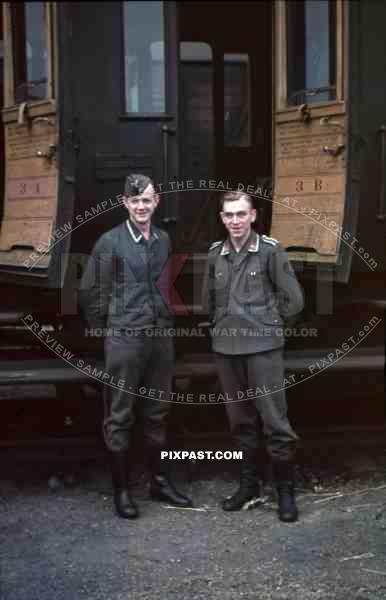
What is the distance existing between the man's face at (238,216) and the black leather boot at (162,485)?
4.03 feet

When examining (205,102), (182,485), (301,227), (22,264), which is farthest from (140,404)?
(205,102)

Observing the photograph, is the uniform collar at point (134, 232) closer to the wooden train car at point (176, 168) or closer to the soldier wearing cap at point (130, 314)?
the soldier wearing cap at point (130, 314)

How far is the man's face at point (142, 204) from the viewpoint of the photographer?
4.44 m

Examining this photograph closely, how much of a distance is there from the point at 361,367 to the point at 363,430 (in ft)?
1.91

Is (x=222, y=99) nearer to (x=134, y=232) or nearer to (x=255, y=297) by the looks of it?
(x=134, y=232)

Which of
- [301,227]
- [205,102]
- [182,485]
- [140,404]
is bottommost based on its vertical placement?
[182,485]

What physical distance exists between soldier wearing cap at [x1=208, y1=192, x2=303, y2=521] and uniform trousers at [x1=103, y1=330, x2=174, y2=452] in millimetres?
295

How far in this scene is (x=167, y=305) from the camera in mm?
4664

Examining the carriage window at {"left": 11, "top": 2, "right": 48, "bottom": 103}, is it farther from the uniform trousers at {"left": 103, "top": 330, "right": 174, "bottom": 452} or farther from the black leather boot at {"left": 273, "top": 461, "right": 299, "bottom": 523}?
the black leather boot at {"left": 273, "top": 461, "right": 299, "bottom": 523}

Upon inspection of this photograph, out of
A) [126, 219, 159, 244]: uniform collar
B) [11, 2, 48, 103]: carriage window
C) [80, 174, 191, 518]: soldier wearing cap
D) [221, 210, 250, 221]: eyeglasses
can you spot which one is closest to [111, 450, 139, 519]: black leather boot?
[80, 174, 191, 518]: soldier wearing cap

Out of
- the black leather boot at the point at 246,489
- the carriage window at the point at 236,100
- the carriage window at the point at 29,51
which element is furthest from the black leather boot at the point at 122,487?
the carriage window at the point at 236,100

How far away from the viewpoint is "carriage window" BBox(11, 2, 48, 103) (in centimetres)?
537

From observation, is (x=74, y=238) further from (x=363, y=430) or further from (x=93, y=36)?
(x=363, y=430)

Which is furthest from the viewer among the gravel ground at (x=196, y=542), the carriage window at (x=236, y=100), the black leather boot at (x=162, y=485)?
the carriage window at (x=236, y=100)
